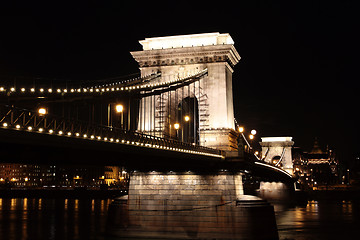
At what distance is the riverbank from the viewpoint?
102 m

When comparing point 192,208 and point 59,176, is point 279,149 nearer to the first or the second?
point 59,176

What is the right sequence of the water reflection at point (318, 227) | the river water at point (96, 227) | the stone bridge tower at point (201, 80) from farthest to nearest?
the stone bridge tower at point (201, 80) → the water reflection at point (318, 227) → the river water at point (96, 227)

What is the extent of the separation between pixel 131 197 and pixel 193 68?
13404 mm

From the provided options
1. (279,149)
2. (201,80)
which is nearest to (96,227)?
(201,80)

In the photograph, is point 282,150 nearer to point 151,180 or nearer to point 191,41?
point 191,41

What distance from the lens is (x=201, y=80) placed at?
43.4 m

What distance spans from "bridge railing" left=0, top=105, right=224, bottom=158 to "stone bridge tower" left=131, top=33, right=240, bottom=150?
22.8 feet

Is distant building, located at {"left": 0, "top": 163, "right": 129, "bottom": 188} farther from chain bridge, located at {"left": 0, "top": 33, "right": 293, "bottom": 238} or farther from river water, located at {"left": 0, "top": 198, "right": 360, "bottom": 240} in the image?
chain bridge, located at {"left": 0, "top": 33, "right": 293, "bottom": 238}

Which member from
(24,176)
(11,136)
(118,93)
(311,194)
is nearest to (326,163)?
(311,194)

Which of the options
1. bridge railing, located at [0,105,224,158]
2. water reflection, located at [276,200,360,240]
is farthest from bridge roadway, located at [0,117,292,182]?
water reflection, located at [276,200,360,240]

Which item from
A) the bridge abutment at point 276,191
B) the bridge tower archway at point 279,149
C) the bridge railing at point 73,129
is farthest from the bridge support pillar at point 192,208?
the bridge tower archway at point 279,149

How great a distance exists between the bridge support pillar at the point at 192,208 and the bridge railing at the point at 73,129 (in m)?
2.72

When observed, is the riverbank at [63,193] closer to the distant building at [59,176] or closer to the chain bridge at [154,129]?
the distant building at [59,176]

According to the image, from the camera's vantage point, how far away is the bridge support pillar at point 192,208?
108ft
